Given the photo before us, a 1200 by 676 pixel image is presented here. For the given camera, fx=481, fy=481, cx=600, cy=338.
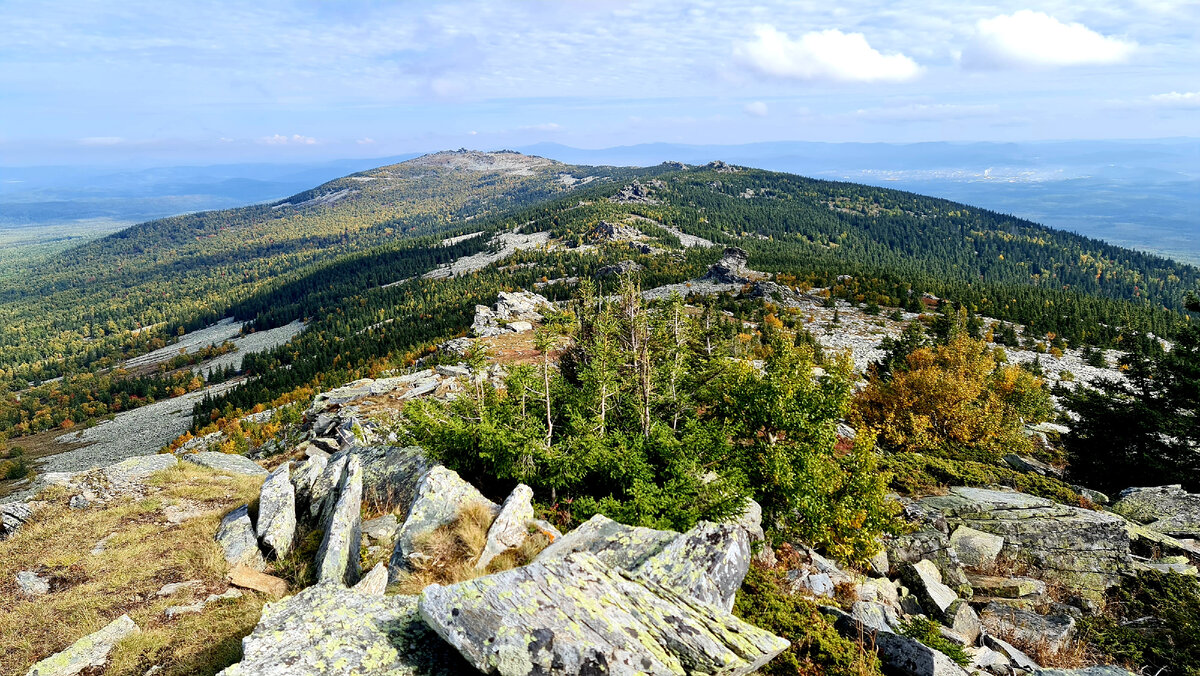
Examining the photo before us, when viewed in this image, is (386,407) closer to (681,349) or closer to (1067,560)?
(681,349)

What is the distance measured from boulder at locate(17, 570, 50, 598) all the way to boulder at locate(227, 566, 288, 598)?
5.29 m

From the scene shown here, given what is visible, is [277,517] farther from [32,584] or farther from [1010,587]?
[1010,587]

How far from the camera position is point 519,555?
585 inches

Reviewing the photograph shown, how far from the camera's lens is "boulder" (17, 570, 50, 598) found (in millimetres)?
14438

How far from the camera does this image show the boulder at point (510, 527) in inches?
583

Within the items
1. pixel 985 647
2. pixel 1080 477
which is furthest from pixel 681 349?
pixel 1080 477

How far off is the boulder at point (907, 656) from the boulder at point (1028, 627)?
585 centimetres

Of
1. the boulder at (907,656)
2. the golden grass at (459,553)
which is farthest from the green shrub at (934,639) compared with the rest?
the golden grass at (459,553)

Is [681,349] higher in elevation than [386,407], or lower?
higher

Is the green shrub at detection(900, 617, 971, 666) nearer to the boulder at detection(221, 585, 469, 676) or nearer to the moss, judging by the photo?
the moss

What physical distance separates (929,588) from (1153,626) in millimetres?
7070

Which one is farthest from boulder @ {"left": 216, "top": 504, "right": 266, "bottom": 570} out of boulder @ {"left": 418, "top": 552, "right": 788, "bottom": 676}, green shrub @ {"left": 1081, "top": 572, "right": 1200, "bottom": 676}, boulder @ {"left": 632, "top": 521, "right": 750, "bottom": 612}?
green shrub @ {"left": 1081, "top": 572, "right": 1200, "bottom": 676}

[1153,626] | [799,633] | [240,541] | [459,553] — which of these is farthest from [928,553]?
[240,541]

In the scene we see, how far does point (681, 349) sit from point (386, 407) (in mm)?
35007
